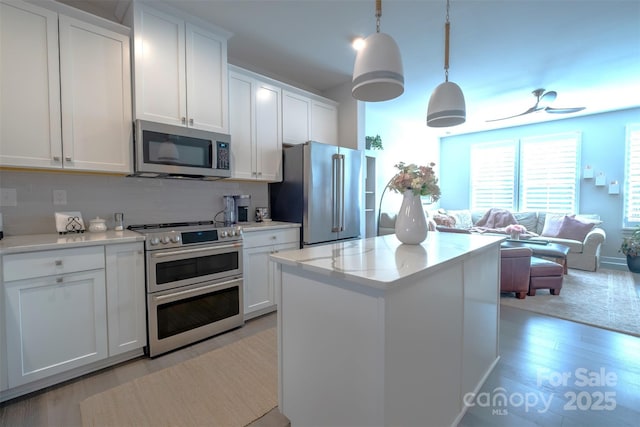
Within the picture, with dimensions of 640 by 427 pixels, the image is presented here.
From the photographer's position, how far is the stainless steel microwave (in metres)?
2.24

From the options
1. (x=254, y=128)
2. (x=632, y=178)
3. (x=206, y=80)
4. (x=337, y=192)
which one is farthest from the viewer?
(x=632, y=178)

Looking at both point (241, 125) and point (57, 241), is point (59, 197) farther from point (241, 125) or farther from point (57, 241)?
point (241, 125)

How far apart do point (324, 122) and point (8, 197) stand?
3017mm

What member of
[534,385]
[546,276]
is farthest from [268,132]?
[546,276]

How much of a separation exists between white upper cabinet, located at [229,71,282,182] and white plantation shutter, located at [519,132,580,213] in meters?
5.37

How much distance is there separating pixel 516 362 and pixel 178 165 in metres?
→ 3.02

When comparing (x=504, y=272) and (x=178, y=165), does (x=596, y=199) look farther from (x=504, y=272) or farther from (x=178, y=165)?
(x=178, y=165)

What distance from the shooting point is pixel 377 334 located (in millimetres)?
1032

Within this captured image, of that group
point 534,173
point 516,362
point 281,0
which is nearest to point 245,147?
point 281,0

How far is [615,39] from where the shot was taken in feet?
9.09

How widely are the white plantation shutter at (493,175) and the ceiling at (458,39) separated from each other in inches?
80.3

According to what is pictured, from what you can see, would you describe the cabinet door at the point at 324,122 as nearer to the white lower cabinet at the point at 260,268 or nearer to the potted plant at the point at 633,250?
the white lower cabinet at the point at 260,268

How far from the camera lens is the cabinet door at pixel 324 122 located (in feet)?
11.8

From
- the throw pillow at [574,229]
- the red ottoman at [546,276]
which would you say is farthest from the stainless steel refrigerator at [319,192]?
the throw pillow at [574,229]
